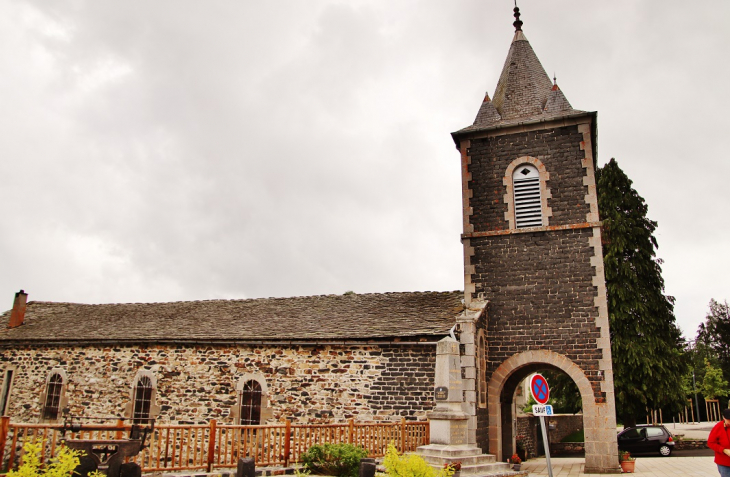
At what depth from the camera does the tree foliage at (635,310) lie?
883 inches

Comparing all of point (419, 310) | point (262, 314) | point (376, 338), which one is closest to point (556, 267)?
point (419, 310)

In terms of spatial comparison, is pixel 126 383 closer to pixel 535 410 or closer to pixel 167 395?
pixel 167 395

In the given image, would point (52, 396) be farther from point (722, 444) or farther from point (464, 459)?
point (722, 444)

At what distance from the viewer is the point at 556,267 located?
49.6 ft

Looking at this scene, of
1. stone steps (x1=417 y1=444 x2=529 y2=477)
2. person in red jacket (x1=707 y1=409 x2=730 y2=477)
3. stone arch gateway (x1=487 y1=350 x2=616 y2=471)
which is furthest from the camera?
stone arch gateway (x1=487 y1=350 x2=616 y2=471)

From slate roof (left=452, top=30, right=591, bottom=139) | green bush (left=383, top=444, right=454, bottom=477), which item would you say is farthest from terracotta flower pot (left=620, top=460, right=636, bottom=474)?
slate roof (left=452, top=30, right=591, bottom=139)

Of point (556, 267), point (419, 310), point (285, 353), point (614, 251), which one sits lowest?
point (285, 353)

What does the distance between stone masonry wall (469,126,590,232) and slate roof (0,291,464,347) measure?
3001 mm

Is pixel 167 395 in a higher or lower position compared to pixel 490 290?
lower

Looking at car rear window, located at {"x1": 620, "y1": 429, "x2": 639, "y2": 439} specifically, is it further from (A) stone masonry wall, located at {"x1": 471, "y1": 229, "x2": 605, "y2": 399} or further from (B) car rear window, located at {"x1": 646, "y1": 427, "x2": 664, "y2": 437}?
(A) stone masonry wall, located at {"x1": 471, "y1": 229, "x2": 605, "y2": 399}

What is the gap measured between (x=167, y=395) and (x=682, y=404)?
2111 cm

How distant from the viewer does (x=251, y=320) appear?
1822 cm

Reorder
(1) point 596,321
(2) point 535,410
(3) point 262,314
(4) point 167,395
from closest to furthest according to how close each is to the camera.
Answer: (2) point 535,410 < (1) point 596,321 < (4) point 167,395 < (3) point 262,314

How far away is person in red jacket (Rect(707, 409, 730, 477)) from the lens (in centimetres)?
738
